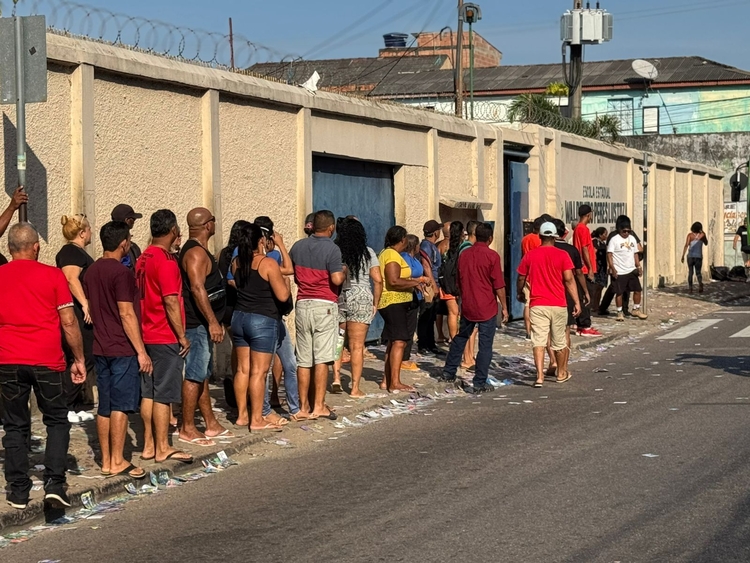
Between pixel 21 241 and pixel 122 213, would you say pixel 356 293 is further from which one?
pixel 21 241

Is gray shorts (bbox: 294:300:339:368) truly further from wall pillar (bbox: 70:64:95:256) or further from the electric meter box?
the electric meter box

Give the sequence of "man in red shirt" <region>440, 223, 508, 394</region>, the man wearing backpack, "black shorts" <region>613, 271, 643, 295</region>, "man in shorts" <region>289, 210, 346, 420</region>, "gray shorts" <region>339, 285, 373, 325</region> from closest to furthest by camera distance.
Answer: "man in shorts" <region>289, 210, 346, 420</region> < "gray shorts" <region>339, 285, 373, 325</region> < "man in red shirt" <region>440, 223, 508, 394</region> < the man wearing backpack < "black shorts" <region>613, 271, 643, 295</region>

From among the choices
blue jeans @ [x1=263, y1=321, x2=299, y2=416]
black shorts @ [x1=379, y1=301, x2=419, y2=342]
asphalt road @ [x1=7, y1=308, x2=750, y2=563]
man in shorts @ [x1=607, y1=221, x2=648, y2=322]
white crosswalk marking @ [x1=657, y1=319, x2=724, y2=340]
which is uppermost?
man in shorts @ [x1=607, y1=221, x2=648, y2=322]

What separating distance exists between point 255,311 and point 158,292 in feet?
4.66

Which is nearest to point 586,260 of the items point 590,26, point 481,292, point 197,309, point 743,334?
point 743,334

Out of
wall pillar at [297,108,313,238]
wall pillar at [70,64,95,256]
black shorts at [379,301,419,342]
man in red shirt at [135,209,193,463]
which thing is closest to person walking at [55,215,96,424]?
wall pillar at [70,64,95,256]

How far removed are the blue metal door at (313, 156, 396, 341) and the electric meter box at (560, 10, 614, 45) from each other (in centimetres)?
2346

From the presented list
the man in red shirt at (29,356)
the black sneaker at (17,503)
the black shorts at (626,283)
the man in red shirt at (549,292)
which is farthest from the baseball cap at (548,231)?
the black shorts at (626,283)

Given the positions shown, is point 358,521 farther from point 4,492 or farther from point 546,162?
point 546,162

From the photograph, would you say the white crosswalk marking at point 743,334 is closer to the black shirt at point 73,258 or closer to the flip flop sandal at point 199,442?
the flip flop sandal at point 199,442

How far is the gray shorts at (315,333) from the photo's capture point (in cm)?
1140

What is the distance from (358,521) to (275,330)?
359cm

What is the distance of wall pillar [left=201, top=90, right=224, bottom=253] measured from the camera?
1358 cm

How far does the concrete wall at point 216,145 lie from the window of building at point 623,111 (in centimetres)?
3957
